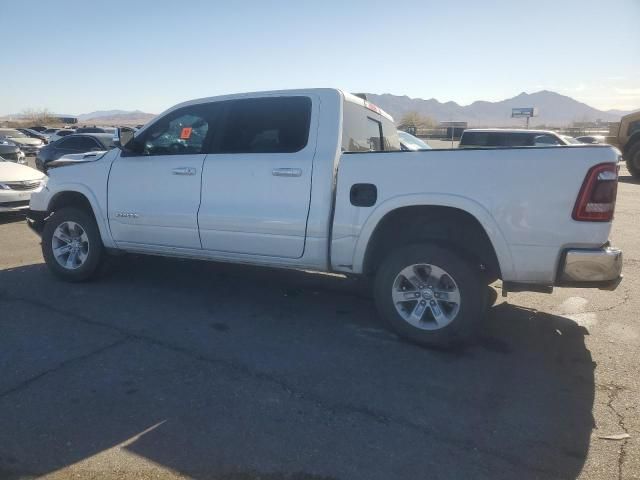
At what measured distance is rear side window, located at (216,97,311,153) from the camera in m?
4.48

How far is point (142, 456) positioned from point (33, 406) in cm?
92

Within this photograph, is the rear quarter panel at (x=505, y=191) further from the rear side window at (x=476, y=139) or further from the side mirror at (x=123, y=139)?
the rear side window at (x=476, y=139)

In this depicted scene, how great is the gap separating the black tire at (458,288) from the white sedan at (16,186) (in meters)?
7.51

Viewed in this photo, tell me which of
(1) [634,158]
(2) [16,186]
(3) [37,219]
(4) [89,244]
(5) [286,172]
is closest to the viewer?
(5) [286,172]

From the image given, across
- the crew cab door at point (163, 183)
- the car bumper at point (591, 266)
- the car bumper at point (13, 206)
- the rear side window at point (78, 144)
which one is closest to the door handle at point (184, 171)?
the crew cab door at point (163, 183)

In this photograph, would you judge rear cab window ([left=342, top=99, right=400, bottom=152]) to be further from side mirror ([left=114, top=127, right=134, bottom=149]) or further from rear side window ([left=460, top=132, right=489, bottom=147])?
rear side window ([left=460, top=132, right=489, bottom=147])

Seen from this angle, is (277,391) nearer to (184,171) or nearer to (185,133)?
(184,171)

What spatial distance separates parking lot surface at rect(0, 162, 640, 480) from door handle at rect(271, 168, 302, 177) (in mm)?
1310

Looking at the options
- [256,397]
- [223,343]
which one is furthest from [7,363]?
[256,397]

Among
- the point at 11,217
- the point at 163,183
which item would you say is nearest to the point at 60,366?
the point at 163,183

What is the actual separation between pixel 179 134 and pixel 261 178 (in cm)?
118

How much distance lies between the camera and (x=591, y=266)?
3475 mm

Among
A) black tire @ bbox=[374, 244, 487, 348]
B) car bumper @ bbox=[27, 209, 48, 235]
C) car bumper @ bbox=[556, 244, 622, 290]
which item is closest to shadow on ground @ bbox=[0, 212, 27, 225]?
car bumper @ bbox=[27, 209, 48, 235]

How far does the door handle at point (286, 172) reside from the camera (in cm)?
428
